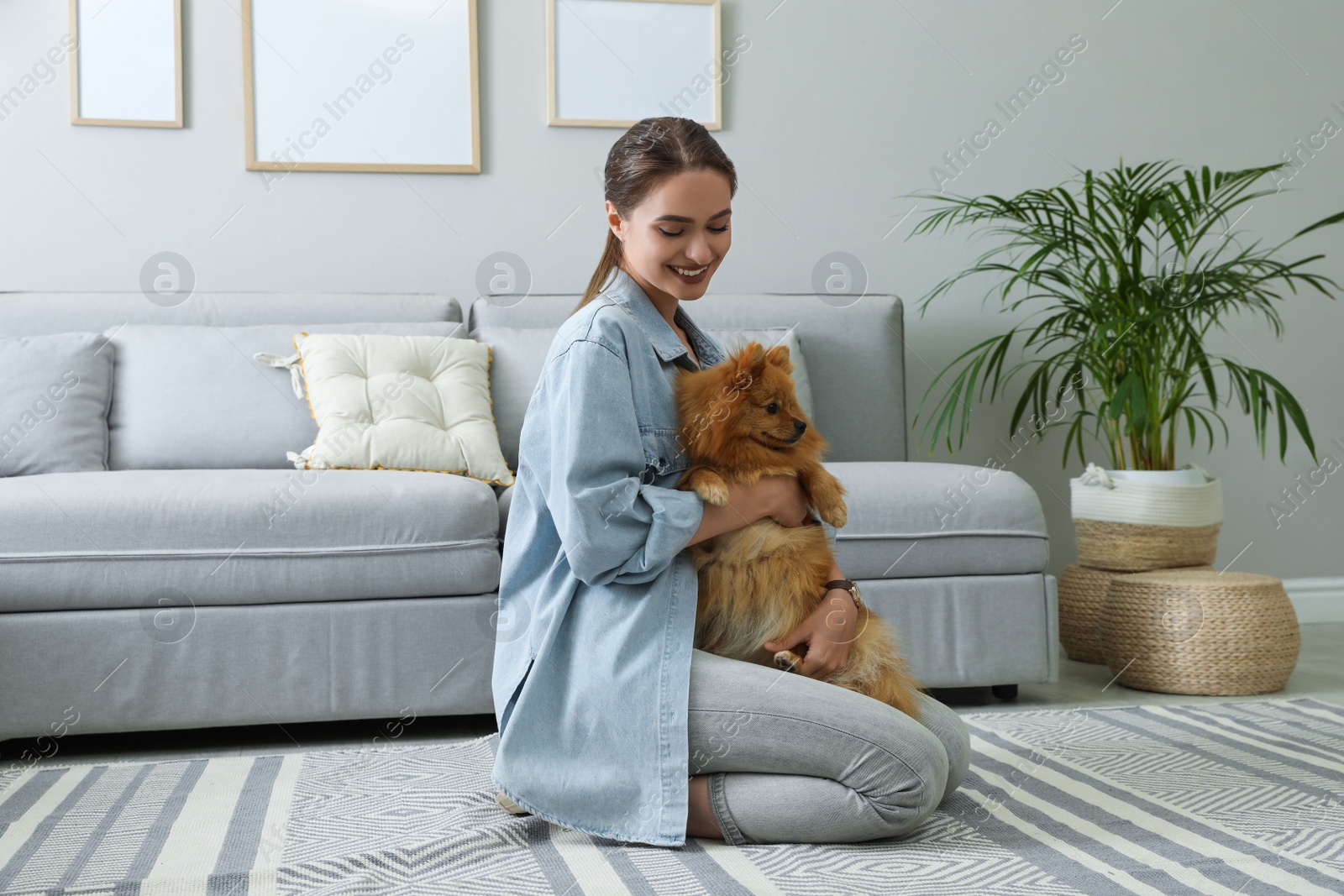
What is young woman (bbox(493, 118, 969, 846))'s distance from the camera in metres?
1.36

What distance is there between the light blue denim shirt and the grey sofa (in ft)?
2.49

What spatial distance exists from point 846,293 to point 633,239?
78.1 inches

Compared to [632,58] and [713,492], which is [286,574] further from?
[632,58]

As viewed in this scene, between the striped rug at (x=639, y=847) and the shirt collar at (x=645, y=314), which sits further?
the shirt collar at (x=645, y=314)

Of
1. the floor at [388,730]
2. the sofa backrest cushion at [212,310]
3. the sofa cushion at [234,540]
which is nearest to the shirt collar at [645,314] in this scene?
the sofa cushion at [234,540]

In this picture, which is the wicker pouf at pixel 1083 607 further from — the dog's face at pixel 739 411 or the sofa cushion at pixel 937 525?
the dog's face at pixel 739 411

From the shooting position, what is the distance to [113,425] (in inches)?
105

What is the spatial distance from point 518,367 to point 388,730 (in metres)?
1.03

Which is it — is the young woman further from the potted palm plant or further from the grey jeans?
the potted palm plant

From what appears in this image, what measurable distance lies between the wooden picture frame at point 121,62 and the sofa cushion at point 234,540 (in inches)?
54.1

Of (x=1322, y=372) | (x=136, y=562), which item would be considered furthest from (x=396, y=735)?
(x=1322, y=372)

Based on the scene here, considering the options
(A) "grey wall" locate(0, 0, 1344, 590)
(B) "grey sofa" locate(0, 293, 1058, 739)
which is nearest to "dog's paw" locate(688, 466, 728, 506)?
(B) "grey sofa" locate(0, 293, 1058, 739)

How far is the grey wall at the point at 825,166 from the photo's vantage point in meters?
3.11

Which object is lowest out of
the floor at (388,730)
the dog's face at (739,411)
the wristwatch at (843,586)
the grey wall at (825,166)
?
the floor at (388,730)
